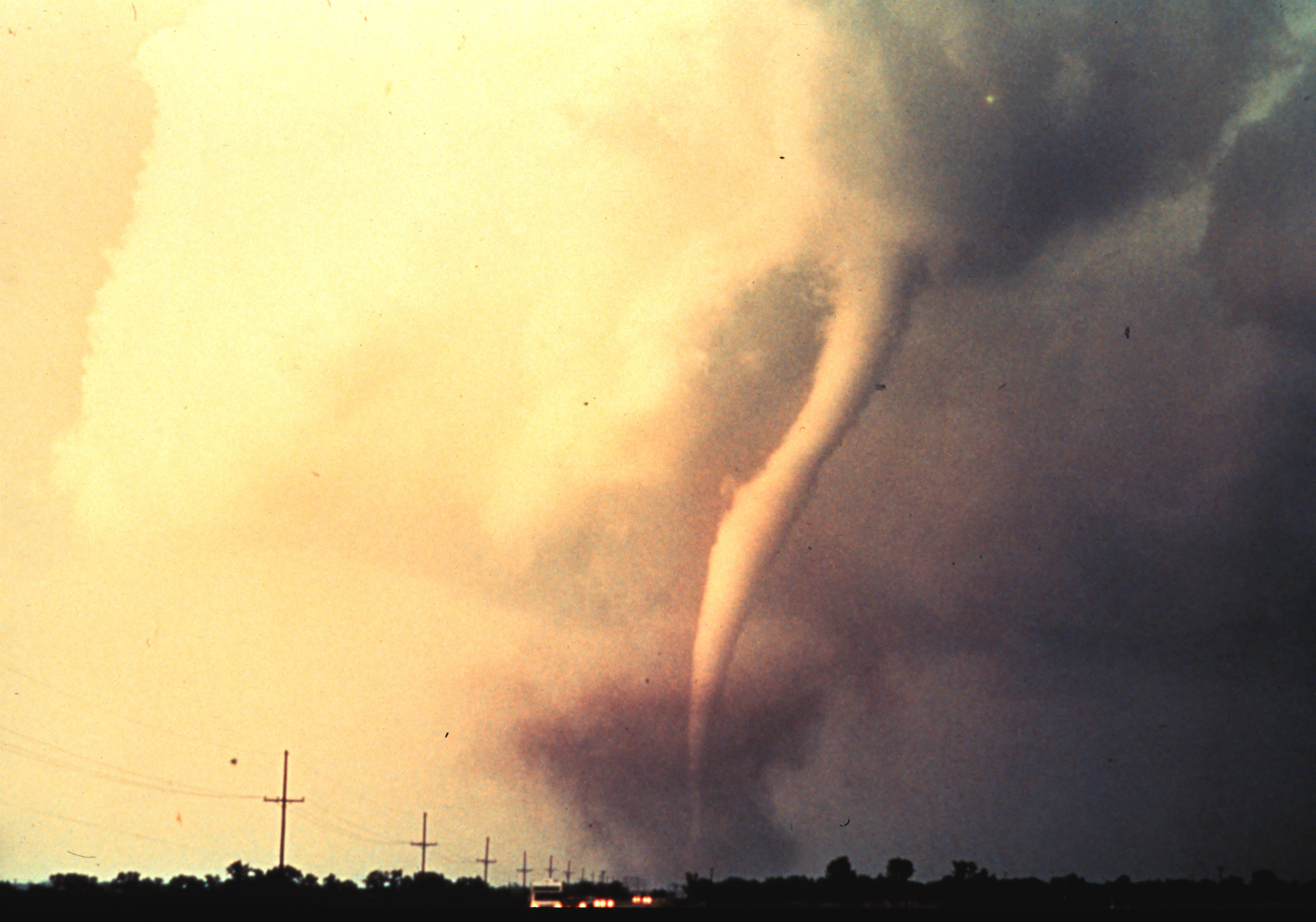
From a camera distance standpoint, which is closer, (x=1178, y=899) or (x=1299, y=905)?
(x=1299, y=905)

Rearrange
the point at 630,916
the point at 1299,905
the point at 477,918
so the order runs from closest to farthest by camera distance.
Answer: the point at 477,918
the point at 630,916
the point at 1299,905

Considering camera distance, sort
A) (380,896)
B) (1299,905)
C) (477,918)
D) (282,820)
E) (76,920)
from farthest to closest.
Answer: (282,820) → (380,896) → (1299,905) → (477,918) → (76,920)

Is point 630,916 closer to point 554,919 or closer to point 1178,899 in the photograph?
point 554,919

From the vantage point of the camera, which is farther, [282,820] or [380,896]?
[282,820]

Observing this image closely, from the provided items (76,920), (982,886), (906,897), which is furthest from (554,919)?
(982,886)

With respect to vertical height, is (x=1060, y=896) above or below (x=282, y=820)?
below

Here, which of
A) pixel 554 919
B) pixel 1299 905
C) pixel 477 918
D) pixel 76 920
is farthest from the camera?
pixel 1299 905

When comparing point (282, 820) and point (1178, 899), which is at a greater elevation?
point (282, 820)

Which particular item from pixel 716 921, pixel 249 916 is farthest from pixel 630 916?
pixel 249 916

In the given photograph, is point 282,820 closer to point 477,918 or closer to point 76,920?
point 477,918
